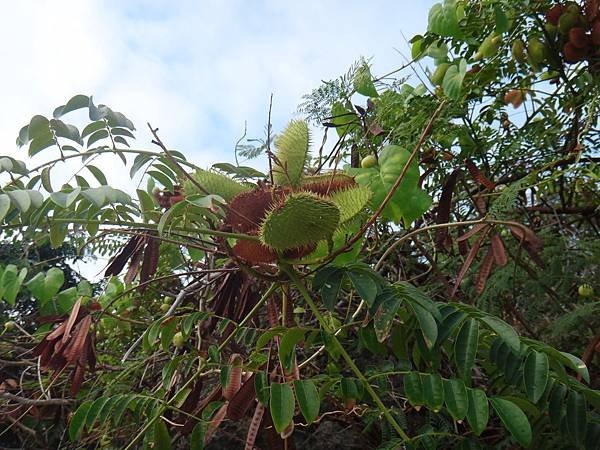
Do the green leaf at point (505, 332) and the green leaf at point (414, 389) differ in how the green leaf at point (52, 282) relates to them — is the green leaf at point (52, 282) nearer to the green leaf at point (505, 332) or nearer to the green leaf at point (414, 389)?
the green leaf at point (414, 389)

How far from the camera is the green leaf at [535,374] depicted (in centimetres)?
86

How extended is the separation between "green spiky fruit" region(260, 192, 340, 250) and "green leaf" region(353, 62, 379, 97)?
89cm

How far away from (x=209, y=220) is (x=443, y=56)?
1.02 m

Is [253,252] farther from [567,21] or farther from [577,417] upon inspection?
[567,21]

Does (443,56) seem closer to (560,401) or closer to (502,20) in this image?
(502,20)

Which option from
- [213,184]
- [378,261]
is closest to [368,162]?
[378,261]

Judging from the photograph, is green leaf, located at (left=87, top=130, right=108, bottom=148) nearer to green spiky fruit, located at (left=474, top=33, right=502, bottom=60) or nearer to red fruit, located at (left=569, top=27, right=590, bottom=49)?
green spiky fruit, located at (left=474, top=33, right=502, bottom=60)

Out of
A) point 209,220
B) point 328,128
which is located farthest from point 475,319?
point 328,128

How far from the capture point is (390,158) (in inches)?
46.9

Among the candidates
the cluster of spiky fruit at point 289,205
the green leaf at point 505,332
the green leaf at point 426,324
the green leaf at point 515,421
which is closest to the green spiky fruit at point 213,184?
the cluster of spiky fruit at point 289,205

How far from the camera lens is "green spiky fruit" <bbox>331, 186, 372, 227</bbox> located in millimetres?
921

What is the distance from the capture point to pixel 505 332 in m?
0.90

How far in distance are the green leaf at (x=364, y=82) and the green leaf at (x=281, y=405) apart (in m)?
1.03

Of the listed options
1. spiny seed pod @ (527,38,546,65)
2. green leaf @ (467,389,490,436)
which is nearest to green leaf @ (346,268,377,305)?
green leaf @ (467,389,490,436)
